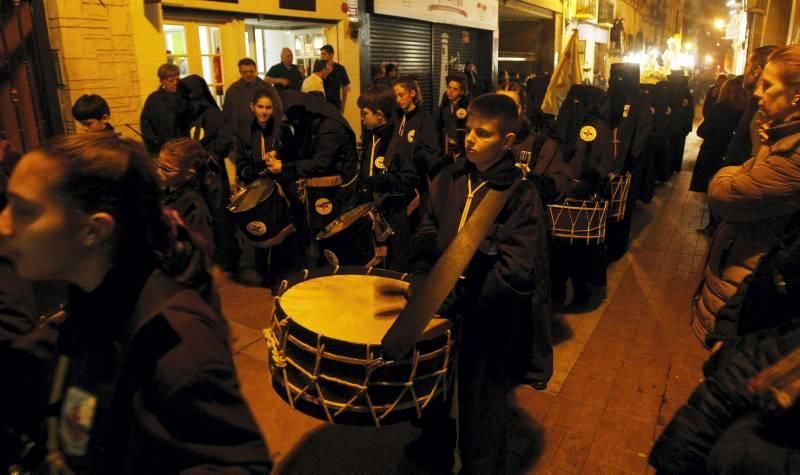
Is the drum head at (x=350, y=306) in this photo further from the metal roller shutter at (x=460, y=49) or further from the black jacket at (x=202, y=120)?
the metal roller shutter at (x=460, y=49)

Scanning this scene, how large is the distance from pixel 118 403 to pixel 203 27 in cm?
840

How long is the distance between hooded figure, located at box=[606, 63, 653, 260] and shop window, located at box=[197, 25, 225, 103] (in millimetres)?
5641

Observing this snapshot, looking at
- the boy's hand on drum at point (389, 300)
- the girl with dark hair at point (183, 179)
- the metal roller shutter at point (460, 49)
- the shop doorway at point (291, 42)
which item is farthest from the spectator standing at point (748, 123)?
the metal roller shutter at point (460, 49)

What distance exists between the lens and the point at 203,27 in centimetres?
866

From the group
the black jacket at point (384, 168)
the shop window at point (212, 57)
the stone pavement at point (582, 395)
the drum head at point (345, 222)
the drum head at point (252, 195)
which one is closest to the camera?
the stone pavement at point (582, 395)

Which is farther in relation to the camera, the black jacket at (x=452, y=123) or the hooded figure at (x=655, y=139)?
the hooded figure at (x=655, y=139)

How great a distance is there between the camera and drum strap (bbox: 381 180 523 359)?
2131 mm

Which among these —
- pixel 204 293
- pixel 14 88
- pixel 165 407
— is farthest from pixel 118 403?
pixel 14 88

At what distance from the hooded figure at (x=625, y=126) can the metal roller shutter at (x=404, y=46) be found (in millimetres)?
6616

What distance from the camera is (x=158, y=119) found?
680 cm

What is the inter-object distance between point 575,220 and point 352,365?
9.82 feet

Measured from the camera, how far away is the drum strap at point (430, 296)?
213 cm

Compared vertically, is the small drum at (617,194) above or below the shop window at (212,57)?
below

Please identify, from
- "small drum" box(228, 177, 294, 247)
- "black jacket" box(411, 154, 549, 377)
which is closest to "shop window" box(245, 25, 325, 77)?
"small drum" box(228, 177, 294, 247)
